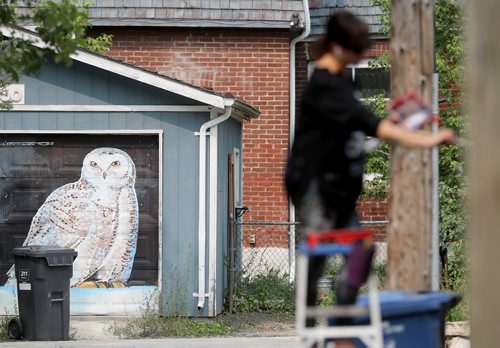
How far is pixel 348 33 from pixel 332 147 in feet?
2.02

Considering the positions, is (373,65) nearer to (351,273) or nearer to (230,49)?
(230,49)

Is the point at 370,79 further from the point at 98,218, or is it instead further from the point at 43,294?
the point at 43,294

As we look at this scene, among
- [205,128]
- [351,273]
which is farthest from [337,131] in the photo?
[205,128]

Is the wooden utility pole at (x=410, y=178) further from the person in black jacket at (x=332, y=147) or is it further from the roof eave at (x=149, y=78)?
the roof eave at (x=149, y=78)

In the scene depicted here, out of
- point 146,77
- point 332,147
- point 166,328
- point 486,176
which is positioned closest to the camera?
point 486,176

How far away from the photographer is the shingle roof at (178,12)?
62.3 ft

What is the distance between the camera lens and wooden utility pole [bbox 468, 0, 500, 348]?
356 cm

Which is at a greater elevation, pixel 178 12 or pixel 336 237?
pixel 178 12

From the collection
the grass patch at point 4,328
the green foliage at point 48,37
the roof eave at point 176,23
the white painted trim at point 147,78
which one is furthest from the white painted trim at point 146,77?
the green foliage at point 48,37

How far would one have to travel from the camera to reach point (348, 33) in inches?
234

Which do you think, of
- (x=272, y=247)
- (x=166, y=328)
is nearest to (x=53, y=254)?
(x=166, y=328)

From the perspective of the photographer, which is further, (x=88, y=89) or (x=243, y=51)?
(x=243, y=51)

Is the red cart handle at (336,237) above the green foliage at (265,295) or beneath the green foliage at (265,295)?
above

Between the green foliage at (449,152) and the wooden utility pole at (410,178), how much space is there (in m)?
7.31
